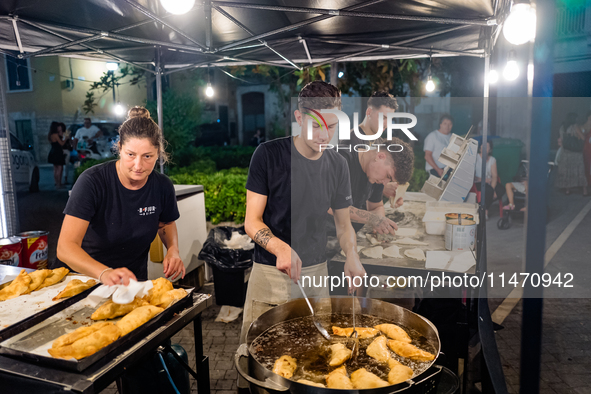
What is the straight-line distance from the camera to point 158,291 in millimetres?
2082

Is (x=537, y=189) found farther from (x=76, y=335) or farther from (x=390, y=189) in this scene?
(x=76, y=335)

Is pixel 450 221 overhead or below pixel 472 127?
below

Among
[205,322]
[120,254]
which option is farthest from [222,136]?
[120,254]

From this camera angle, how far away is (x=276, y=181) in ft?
8.04

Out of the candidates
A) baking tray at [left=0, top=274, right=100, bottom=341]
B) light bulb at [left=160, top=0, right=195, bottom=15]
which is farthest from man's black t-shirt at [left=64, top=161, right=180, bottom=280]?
light bulb at [left=160, top=0, right=195, bottom=15]

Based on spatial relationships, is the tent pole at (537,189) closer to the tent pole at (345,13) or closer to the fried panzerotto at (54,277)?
the tent pole at (345,13)

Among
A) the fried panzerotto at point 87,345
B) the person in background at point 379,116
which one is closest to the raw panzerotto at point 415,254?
the person in background at point 379,116

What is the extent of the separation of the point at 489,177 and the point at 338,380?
6.72 m

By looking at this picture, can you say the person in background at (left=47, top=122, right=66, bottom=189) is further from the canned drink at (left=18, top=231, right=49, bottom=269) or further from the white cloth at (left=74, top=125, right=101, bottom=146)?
the canned drink at (left=18, top=231, right=49, bottom=269)

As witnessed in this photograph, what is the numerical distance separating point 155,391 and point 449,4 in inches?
138

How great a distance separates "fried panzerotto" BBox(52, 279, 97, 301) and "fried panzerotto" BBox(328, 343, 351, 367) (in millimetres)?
1354

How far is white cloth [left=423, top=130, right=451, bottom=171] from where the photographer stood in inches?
99.0

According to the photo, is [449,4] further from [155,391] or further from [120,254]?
[155,391]

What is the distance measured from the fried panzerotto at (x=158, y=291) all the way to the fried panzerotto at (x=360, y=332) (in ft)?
2.91
